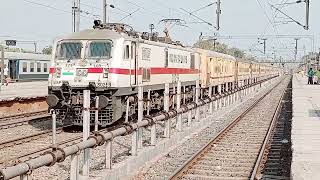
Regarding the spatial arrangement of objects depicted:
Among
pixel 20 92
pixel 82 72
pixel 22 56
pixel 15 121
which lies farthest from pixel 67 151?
pixel 22 56

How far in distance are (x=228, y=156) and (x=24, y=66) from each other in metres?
A: 33.9

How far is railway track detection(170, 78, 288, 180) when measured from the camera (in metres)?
10.6

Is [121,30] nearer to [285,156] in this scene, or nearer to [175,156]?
[175,156]

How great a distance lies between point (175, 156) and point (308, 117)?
9.26 m

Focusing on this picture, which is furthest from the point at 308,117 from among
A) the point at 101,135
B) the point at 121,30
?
the point at 101,135

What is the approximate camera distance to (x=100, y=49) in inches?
634

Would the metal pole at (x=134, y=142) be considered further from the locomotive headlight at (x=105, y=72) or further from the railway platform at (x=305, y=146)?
the locomotive headlight at (x=105, y=72)

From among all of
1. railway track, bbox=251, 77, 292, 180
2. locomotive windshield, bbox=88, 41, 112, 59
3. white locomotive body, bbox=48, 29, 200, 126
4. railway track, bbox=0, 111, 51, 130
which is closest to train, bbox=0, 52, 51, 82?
railway track, bbox=0, 111, 51, 130

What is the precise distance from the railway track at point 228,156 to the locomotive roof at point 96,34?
15.2 feet

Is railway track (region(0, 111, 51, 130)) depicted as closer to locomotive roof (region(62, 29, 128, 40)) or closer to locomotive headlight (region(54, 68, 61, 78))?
locomotive headlight (region(54, 68, 61, 78))

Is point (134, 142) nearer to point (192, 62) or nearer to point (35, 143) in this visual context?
point (35, 143)

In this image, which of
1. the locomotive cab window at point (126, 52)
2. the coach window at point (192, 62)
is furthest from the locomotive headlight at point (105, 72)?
the coach window at point (192, 62)

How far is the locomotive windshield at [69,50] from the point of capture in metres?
16.3

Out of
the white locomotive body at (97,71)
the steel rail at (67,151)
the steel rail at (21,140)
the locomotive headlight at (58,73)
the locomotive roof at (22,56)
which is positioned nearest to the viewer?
the steel rail at (67,151)
